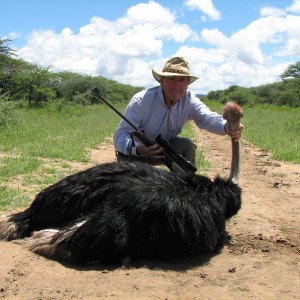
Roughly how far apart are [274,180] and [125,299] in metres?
4.36

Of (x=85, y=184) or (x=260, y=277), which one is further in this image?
(x=85, y=184)

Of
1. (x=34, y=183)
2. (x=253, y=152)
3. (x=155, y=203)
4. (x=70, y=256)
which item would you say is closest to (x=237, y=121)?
(x=155, y=203)

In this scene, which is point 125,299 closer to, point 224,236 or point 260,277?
point 260,277

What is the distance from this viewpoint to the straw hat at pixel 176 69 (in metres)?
4.57

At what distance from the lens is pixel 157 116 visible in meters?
4.86

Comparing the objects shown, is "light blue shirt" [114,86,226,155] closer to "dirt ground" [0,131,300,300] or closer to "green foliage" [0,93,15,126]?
"dirt ground" [0,131,300,300]

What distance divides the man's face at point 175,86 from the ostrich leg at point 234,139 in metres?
0.61

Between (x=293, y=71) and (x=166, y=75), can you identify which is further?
(x=293, y=71)

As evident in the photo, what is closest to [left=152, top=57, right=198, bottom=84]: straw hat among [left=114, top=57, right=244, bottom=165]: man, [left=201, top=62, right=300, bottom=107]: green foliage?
[left=114, top=57, right=244, bottom=165]: man

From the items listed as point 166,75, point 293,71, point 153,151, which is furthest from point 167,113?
point 293,71

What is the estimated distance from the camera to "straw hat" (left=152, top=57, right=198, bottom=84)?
4.57m

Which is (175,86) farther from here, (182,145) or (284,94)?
(284,94)

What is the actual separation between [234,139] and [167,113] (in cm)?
97

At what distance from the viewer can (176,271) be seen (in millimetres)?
3178
